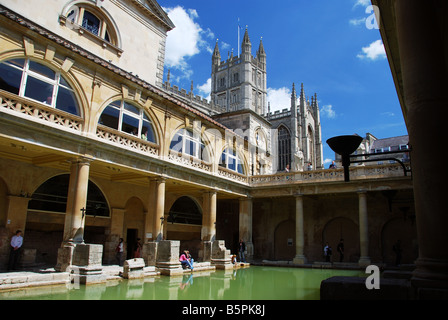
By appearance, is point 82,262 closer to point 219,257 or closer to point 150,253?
point 150,253

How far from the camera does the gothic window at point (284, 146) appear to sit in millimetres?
68000

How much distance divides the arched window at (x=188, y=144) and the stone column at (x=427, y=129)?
1646cm

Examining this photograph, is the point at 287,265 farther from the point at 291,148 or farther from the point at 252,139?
the point at 291,148

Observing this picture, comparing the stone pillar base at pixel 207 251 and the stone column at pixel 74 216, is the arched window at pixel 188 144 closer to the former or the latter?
the stone pillar base at pixel 207 251

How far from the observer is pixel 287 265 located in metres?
23.3

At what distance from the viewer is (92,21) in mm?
20578

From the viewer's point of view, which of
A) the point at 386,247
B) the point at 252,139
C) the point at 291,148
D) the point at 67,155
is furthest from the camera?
the point at 291,148

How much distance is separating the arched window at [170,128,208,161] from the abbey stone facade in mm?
108

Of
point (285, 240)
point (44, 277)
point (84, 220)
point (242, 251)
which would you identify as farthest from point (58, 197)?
point (285, 240)

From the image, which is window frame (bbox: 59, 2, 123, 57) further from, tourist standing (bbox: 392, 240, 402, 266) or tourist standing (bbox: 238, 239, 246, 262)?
tourist standing (bbox: 392, 240, 402, 266)

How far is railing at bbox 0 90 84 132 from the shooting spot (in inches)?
506

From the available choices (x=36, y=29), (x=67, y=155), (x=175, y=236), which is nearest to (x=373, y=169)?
(x=175, y=236)
